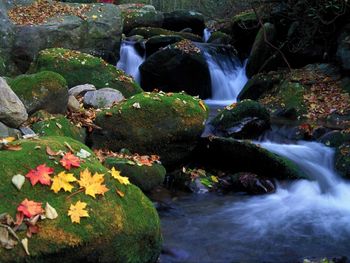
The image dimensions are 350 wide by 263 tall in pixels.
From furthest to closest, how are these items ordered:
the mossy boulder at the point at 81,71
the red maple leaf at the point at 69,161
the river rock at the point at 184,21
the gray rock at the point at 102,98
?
the river rock at the point at 184,21 → the mossy boulder at the point at 81,71 → the gray rock at the point at 102,98 → the red maple leaf at the point at 69,161

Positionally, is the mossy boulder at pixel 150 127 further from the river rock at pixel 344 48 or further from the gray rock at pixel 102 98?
the river rock at pixel 344 48

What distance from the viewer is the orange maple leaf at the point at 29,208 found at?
10.3ft

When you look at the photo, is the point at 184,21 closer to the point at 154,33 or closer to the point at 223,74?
the point at 154,33

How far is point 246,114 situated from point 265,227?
4068mm

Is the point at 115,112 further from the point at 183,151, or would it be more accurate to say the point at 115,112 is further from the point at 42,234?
the point at 42,234

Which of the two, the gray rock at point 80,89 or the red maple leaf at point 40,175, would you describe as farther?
the gray rock at point 80,89

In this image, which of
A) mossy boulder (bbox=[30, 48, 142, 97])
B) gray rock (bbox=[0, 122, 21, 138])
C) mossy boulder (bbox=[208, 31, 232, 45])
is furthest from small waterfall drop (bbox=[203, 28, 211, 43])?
gray rock (bbox=[0, 122, 21, 138])

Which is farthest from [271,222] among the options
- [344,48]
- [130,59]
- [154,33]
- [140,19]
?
[140,19]

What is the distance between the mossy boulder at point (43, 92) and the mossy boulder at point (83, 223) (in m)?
3.31

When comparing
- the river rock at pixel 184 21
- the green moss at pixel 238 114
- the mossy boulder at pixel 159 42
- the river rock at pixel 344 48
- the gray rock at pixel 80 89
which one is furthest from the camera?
the river rock at pixel 184 21

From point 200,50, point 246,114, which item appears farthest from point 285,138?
point 200,50

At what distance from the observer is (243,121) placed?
9.23 meters

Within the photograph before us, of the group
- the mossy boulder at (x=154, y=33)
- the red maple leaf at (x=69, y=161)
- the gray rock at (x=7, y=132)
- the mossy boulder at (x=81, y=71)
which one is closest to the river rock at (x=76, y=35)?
the mossy boulder at (x=81, y=71)

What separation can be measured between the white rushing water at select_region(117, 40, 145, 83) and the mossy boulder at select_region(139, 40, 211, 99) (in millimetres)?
1104
